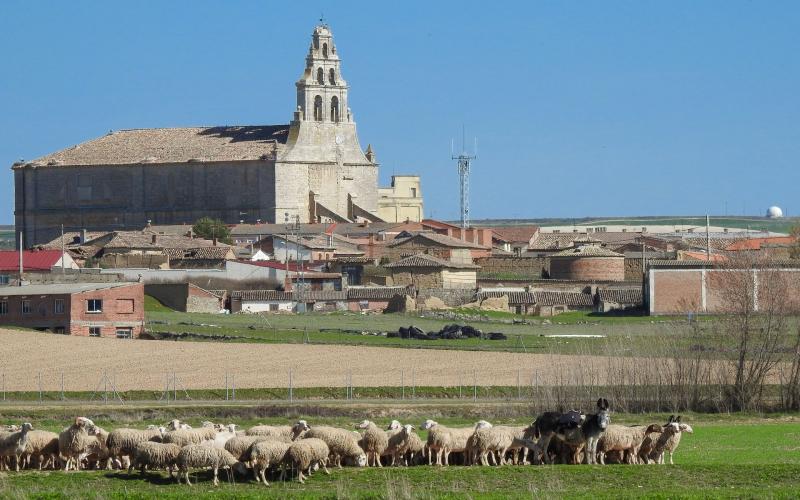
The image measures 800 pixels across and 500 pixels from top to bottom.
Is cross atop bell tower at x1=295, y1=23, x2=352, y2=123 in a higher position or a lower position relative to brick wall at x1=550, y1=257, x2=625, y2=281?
higher

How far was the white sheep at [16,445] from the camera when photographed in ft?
93.1

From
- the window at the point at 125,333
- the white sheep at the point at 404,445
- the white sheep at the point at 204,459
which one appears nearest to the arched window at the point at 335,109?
the window at the point at 125,333

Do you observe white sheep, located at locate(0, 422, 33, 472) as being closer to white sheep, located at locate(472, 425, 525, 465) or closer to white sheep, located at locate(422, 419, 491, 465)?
white sheep, located at locate(422, 419, 491, 465)

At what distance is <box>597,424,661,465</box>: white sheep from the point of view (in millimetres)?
29078

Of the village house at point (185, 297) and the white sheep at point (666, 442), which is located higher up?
the village house at point (185, 297)

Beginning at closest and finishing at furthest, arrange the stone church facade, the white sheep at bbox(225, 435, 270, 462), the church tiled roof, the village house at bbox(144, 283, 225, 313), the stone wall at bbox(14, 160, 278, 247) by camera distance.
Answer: the white sheep at bbox(225, 435, 270, 462)
the village house at bbox(144, 283, 225, 313)
the stone church facade
the stone wall at bbox(14, 160, 278, 247)
the church tiled roof

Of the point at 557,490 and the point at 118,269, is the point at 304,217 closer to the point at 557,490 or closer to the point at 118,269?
the point at 118,269

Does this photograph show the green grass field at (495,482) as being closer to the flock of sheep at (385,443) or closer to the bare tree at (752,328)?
the flock of sheep at (385,443)

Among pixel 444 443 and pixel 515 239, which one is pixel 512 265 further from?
pixel 444 443

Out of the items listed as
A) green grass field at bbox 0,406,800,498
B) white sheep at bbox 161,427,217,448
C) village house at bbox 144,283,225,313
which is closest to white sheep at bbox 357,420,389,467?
green grass field at bbox 0,406,800,498

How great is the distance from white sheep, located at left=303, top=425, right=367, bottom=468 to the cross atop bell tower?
306ft

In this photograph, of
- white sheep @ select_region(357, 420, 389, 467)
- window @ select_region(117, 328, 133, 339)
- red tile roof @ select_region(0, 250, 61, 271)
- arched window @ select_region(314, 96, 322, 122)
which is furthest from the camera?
arched window @ select_region(314, 96, 322, 122)

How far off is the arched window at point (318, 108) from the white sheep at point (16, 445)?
93.0 meters

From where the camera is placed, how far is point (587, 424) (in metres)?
28.8
